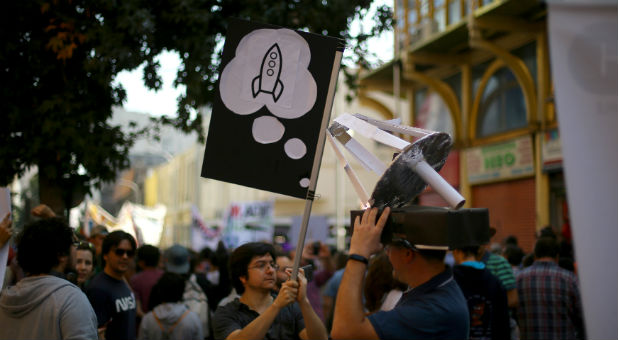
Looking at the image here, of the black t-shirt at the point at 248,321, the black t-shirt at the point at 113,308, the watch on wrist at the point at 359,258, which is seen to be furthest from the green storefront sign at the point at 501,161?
the watch on wrist at the point at 359,258

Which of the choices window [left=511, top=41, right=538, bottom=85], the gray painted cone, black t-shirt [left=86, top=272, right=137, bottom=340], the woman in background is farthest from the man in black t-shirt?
window [left=511, top=41, right=538, bottom=85]

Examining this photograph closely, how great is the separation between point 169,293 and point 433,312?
3465 millimetres

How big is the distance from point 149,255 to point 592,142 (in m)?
5.81

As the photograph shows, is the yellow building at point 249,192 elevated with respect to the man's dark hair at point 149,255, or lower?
elevated

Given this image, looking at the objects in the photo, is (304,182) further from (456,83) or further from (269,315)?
(456,83)

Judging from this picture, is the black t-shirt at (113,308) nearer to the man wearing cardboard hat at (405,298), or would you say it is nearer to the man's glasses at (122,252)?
the man's glasses at (122,252)

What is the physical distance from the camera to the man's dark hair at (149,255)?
26.6 feet

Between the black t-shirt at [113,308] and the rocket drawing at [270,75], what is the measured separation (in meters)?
2.47

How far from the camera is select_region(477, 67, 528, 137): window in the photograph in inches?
677

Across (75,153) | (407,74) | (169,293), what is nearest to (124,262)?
(169,293)

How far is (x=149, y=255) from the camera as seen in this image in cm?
811

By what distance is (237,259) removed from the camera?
476 centimetres

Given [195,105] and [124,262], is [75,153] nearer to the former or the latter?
[195,105]

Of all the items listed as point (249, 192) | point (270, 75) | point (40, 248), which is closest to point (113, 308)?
point (40, 248)
